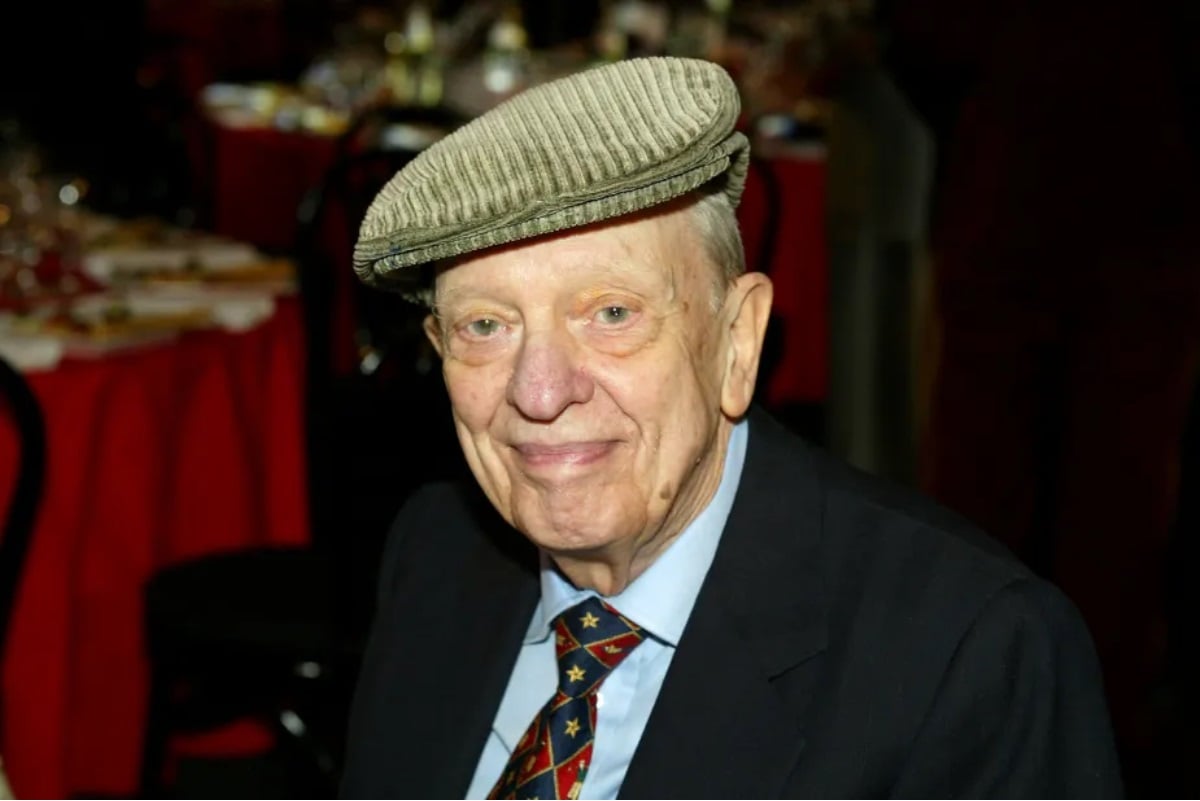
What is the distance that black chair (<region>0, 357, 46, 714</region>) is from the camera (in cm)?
193

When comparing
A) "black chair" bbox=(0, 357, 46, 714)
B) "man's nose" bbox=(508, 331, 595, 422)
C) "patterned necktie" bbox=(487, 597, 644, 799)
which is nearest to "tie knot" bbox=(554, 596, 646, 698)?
"patterned necktie" bbox=(487, 597, 644, 799)

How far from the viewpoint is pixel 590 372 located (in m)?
1.29

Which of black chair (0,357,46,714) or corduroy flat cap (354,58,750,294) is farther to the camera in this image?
black chair (0,357,46,714)

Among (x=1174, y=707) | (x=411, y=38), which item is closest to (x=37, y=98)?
(x=411, y=38)

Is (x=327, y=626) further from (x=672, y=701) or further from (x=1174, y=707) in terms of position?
(x=1174, y=707)

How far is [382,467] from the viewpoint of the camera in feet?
9.04

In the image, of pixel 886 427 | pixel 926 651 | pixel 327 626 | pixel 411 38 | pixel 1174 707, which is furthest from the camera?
pixel 411 38

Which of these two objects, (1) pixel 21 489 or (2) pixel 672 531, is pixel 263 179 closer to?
(1) pixel 21 489

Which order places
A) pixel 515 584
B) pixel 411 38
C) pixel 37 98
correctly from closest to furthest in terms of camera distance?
pixel 515 584 → pixel 411 38 → pixel 37 98

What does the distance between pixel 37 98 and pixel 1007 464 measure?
22.4 ft

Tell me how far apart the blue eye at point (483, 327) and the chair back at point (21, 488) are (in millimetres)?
895

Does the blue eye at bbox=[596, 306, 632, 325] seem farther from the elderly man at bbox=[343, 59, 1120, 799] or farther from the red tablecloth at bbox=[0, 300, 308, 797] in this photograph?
the red tablecloth at bbox=[0, 300, 308, 797]

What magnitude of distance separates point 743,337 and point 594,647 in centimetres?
30

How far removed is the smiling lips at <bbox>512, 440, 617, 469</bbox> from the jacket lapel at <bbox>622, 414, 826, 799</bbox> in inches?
6.4
